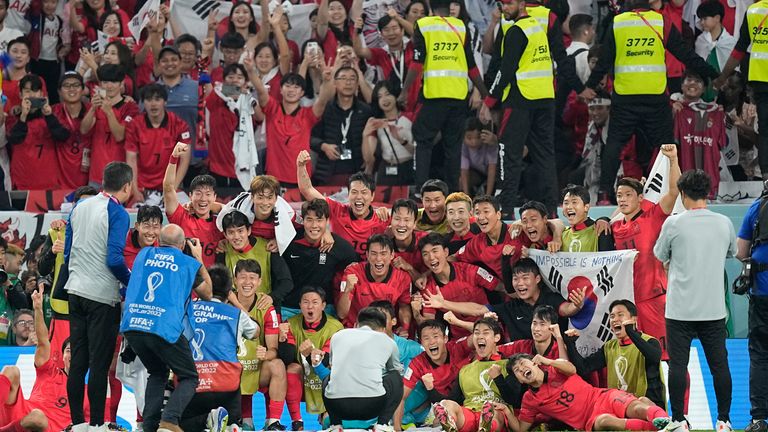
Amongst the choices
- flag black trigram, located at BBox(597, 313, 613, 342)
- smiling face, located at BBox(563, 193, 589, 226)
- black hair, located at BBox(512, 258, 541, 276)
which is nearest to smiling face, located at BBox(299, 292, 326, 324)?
black hair, located at BBox(512, 258, 541, 276)

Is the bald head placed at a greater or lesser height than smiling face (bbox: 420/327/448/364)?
greater

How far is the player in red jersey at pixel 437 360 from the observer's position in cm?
1244

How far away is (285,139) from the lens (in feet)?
53.3

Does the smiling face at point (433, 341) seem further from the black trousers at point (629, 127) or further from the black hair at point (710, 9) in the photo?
the black hair at point (710, 9)

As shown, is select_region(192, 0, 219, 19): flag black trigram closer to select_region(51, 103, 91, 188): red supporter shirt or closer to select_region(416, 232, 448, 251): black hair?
select_region(51, 103, 91, 188): red supporter shirt

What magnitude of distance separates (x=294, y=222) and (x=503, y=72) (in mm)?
3062

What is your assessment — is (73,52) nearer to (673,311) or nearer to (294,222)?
(294,222)

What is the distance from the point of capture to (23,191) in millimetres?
16422

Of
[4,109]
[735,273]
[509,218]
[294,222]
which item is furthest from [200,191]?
[735,273]

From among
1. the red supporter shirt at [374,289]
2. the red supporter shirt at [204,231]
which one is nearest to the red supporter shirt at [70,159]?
the red supporter shirt at [204,231]

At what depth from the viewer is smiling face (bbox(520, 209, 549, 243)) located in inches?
511

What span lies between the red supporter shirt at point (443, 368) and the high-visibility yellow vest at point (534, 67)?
11.2ft

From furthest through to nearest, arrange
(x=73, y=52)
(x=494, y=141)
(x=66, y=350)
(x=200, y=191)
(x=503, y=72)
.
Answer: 1. (x=73, y=52)
2. (x=494, y=141)
3. (x=503, y=72)
4. (x=200, y=191)
5. (x=66, y=350)

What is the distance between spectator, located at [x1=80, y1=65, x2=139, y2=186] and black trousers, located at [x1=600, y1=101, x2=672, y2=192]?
5615 mm
